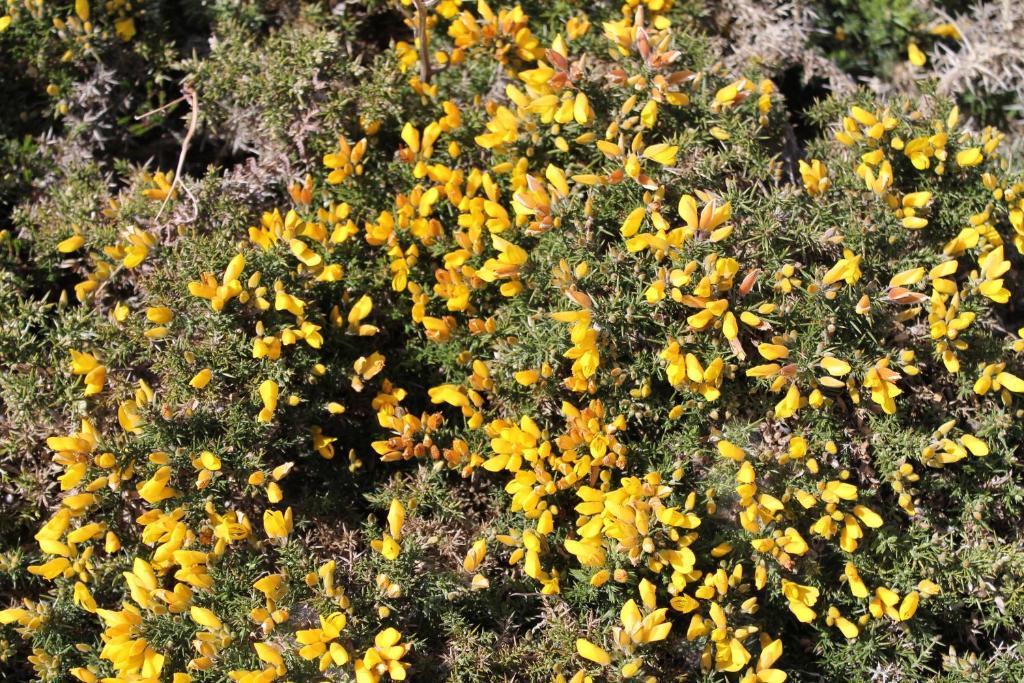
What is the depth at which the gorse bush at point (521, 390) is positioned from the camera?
8.82 ft

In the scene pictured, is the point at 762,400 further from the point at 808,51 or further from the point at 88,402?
the point at 88,402

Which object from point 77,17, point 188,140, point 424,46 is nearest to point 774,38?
point 424,46

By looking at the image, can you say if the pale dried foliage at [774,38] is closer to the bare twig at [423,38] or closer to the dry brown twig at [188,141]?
the bare twig at [423,38]

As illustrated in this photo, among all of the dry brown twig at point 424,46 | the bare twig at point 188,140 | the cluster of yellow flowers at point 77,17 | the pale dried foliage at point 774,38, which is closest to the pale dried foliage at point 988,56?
the pale dried foliage at point 774,38

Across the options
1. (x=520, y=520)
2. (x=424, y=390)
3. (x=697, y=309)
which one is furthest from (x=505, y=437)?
(x=697, y=309)

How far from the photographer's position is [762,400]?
114 inches

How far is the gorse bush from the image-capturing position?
2689 mm

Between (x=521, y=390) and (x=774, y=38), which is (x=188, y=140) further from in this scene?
(x=774, y=38)

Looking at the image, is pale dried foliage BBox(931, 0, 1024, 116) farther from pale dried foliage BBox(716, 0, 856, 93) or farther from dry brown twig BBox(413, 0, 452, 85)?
dry brown twig BBox(413, 0, 452, 85)

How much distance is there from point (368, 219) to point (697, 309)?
1.19m

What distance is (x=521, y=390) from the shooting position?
298cm

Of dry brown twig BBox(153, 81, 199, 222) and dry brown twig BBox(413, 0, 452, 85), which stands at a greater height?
dry brown twig BBox(413, 0, 452, 85)

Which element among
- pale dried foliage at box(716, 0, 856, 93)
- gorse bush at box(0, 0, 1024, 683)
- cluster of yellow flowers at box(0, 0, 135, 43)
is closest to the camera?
gorse bush at box(0, 0, 1024, 683)

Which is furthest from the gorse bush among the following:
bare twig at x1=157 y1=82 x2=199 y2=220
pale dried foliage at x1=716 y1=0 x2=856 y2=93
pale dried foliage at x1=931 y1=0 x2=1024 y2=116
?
pale dried foliage at x1=931 y1=0 x2=1024 y2=116
